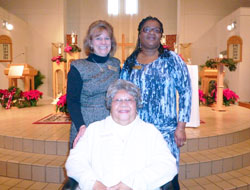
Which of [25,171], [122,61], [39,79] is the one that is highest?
[122,61]

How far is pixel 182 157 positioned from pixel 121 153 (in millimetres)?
1832

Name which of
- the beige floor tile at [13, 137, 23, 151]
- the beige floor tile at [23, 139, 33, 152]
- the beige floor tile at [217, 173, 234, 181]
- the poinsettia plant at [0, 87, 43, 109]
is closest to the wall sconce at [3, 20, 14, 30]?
the poinsettia plant at [0, 87, 43, 109]

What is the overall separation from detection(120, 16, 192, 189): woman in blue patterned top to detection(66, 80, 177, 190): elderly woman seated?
0.50 feet

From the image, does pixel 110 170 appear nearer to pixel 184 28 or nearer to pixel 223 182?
pixel 223 182

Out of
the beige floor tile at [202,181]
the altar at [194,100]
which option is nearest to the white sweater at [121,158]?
the beige floor tile at [202,181]

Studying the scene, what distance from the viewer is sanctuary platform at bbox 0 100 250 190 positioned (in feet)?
9.09

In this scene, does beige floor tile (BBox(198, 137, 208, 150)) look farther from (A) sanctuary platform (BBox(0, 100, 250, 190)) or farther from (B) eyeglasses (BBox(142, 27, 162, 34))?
(B) eyeglasses (BBox(142, 27, 162, 34))

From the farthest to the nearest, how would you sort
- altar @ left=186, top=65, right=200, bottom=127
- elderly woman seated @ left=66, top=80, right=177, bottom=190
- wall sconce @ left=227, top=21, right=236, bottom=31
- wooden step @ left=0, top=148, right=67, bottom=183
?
1. wall sconce @ left=227, top=21, right=236, bottom=31
2. altar @ left=186, top=65, right=200, bottom=127
3. wooden step @ left=0, top=148, right=67, bottom=183
4. elderly woman seated @ left=66, top=80, right=177, bottom=190

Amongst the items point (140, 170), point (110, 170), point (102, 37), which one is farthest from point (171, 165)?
point (102, 37)

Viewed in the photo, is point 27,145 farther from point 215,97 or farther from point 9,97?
point 215,97

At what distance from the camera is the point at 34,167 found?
2.83 m

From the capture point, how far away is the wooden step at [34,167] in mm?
2791

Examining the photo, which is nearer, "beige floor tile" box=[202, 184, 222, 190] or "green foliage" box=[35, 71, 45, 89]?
"beige floor tile" box=[202, 184, 222, 190]

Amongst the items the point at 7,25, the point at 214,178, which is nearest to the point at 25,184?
the point at 214,178
